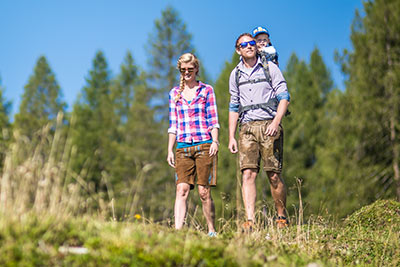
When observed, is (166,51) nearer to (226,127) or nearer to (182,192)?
(226,127)

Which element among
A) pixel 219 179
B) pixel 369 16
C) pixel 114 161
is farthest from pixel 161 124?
pixel 369 16

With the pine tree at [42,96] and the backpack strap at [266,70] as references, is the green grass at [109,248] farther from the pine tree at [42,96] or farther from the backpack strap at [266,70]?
the pine tree at [42,96]

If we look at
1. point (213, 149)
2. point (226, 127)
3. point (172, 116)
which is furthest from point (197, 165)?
point (226, 127)

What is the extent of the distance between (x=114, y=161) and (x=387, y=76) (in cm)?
1925

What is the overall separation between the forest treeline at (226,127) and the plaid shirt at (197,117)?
81 centimetres

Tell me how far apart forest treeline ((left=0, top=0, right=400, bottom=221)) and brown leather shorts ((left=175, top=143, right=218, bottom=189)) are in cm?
44

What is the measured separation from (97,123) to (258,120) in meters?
28.7

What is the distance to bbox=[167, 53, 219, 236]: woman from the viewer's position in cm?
520

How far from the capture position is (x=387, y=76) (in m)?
15.6

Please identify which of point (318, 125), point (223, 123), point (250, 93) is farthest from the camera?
point (318, 125)

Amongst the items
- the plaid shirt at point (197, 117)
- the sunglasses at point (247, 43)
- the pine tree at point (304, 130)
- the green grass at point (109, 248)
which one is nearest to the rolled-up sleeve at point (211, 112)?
the plaid shirt at point (197, 117)

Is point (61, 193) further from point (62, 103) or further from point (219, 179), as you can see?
point (62, 103)

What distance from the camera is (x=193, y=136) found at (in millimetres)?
5293

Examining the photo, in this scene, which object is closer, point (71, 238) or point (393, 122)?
point (71, 238)
